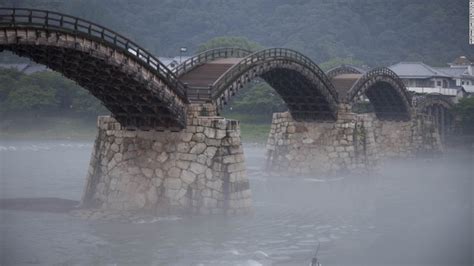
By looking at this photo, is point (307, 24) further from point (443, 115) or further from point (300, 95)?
point (300, 95)

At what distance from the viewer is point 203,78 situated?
29344 millimetres

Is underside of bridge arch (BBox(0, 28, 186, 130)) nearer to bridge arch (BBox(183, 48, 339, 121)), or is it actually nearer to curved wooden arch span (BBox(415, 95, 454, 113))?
bridge arch (BBox(183, 48, 339, 121))

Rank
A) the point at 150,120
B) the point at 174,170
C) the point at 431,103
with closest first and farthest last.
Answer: the point at 174,170 → the point at 150,120 → the point at 431,103

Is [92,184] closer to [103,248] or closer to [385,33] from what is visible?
[103,248]

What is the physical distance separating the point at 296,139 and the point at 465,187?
9940 mm

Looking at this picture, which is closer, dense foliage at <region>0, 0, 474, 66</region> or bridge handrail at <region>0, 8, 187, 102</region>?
bridge handrail at <region>0, 8, 187, 102</region>

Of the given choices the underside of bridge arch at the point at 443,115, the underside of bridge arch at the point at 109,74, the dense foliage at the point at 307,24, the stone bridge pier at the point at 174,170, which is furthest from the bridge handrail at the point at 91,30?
the dense foliage at the point at 307,24

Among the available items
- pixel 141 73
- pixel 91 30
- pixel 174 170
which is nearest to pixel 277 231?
pixel 174 170

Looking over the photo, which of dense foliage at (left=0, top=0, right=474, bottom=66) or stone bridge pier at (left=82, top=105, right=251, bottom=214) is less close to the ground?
dense foliage at (left=0, top=0, right=474, bottom=66)

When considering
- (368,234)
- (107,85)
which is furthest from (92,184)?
(368,234)

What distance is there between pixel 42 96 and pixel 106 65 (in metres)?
43.6

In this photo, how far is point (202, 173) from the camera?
993 inches

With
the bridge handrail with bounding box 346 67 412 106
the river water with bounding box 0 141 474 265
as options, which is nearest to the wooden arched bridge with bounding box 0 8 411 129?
the bridge handrail with bounding box 346 67 412 106

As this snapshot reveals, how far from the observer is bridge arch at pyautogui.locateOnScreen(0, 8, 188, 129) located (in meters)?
20.3
